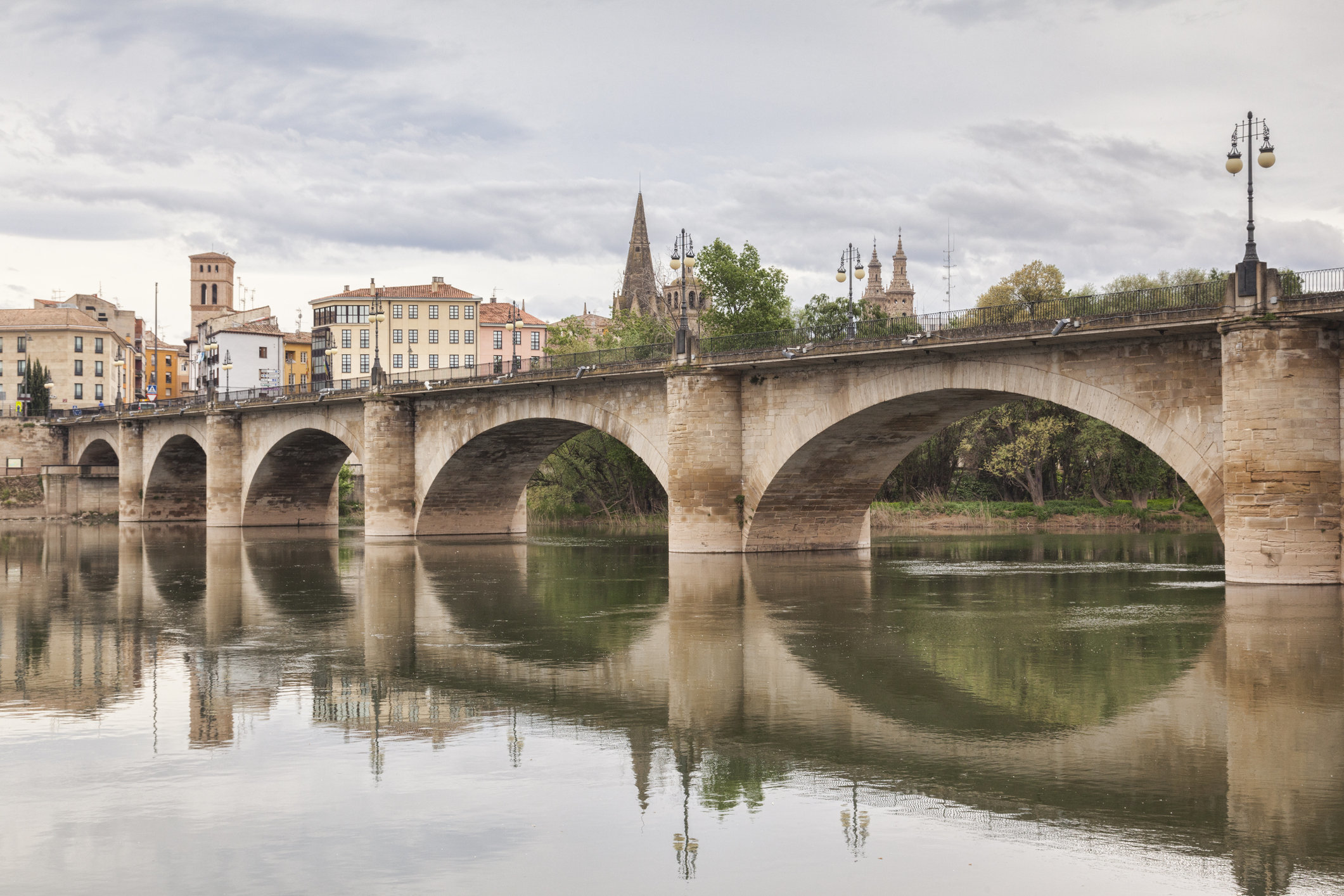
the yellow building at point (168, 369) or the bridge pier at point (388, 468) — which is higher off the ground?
the yellow building at point (168, 369)

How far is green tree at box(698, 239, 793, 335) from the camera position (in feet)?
200

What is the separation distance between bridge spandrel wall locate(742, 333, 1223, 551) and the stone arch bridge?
44mm

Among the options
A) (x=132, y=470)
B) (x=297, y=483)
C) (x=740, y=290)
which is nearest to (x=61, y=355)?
(x=132, y=470)

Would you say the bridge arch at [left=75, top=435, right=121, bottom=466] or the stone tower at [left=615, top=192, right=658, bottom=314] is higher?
the stone tower at [left=615, top=192, right=658, bottom=314]

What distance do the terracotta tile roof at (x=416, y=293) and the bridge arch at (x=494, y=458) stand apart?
52.8 metres

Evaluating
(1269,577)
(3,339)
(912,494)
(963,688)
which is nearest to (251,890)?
(963,688)

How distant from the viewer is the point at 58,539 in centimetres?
5538

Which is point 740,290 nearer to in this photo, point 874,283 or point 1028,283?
point 1028,283

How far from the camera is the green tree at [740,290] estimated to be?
2397 inches

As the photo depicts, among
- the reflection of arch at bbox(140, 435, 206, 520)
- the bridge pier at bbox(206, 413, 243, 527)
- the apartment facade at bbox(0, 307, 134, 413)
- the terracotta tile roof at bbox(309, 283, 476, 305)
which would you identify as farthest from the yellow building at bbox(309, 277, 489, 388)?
Result: the bridge pier at bbox(206, 413, 243, 527)

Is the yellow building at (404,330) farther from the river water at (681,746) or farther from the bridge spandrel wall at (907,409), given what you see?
the river water at (681,746)

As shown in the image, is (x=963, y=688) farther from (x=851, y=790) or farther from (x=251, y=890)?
(x=251, y=890)

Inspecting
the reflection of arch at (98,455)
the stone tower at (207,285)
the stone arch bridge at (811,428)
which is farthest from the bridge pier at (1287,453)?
the stone tower at (207,285)

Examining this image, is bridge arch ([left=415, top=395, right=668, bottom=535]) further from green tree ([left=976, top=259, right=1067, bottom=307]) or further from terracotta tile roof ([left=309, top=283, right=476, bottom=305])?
terracotta tile roof ([left=309, top=283, right=476, bottom=305])
